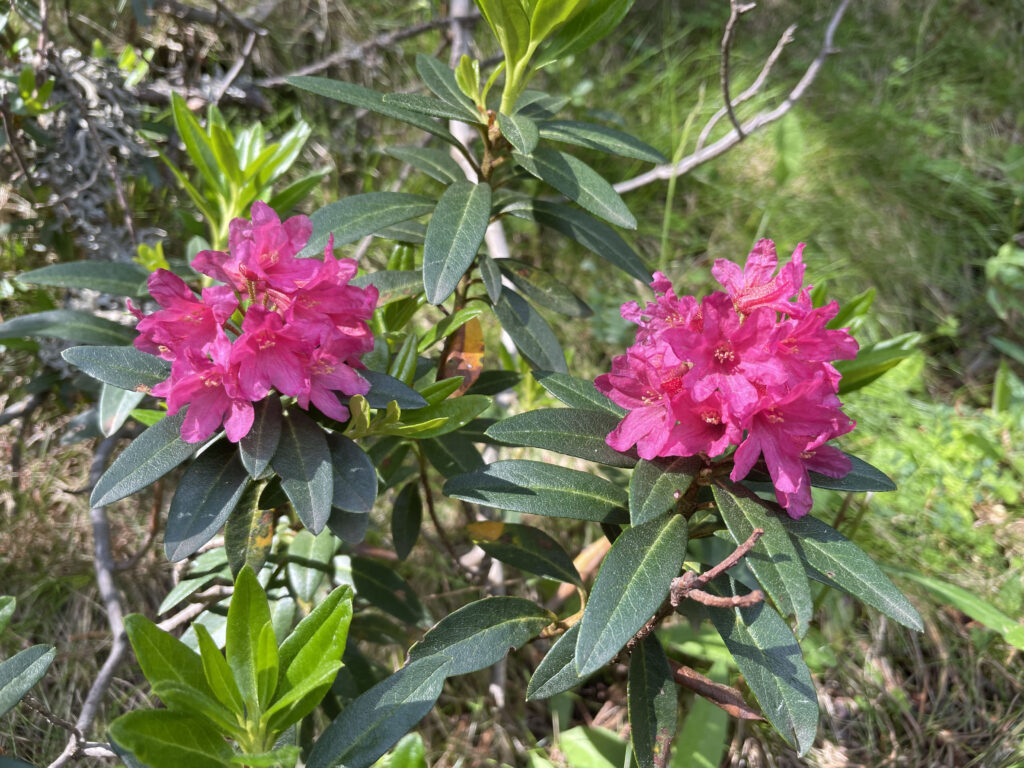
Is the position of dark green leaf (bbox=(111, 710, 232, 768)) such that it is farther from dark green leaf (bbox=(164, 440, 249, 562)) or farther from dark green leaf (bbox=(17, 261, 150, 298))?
dark green leaf (bbox=(17, 261, 150, 298))

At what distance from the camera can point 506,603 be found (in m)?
1.30

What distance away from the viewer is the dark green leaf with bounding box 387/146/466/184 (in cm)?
155

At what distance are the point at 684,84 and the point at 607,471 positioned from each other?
1960mm

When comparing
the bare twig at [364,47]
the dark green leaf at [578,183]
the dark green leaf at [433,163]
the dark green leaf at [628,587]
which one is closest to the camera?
the dark green leaf at [628,587]

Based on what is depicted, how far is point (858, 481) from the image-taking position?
1.21 m

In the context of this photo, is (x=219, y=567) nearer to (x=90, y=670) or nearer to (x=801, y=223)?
(x=90, y=670)

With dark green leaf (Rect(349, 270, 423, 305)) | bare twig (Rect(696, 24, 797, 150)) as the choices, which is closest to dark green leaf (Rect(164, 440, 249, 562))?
dark green leaf (Rect(349, 270, 423, 305))

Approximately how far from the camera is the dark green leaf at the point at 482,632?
1187 mm

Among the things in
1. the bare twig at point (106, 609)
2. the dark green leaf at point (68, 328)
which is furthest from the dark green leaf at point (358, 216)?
the bare twig at point (106, 609)

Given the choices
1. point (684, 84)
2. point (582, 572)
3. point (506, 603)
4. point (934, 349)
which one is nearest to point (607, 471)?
point (582, 572)

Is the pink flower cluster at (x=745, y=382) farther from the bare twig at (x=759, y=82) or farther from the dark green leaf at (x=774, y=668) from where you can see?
the bare twig at (x=759, y=82)

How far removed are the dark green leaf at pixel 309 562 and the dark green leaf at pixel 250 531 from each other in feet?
0.71

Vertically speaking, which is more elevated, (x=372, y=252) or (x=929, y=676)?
(x=372, y=252)

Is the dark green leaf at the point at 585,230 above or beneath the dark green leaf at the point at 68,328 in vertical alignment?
above
